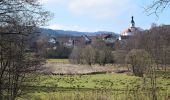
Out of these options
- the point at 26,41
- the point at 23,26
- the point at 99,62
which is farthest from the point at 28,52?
the point at 99,62

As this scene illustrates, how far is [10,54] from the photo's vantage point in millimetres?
12125

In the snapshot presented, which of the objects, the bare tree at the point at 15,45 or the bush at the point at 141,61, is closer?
the bare tree at the point at 15,45

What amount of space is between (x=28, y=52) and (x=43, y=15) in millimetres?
3766

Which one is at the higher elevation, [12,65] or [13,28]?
[13,28]

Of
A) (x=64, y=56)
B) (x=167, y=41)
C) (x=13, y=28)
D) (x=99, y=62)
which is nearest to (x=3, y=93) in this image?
(x=13, y=28)

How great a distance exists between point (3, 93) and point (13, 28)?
293cm

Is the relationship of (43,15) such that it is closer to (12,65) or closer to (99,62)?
(12,65)

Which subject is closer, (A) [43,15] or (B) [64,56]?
(A) [43,15]

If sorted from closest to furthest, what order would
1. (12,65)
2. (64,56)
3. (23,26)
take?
(23,26)
(12,65)
(64,56)

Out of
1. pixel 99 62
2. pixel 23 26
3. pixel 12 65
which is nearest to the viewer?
pixel 23 26

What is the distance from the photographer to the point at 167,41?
39.6 m

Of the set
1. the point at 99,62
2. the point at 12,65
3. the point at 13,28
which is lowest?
the point at 99,62

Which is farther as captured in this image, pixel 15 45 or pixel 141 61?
pixel 141 61

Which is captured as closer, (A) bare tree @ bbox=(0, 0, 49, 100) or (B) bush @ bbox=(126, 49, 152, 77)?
(A) bare tree @ bbox=(0, 0, 49, 100)
